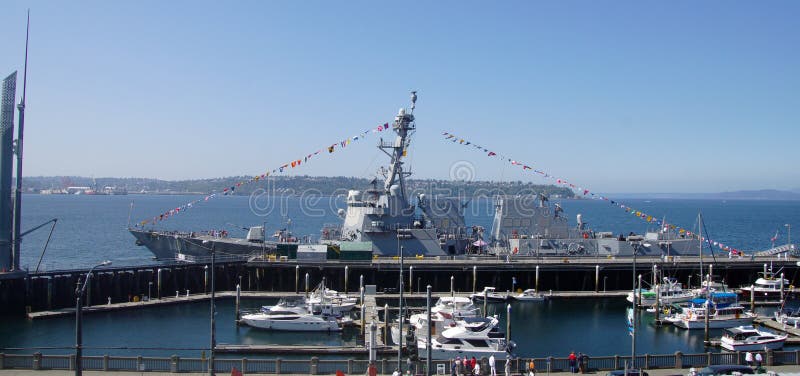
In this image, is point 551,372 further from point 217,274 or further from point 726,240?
point 726,240

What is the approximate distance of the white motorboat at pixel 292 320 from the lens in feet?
125

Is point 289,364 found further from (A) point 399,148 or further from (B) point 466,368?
(A) point 399,148

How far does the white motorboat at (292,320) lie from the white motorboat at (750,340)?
20.2 meters

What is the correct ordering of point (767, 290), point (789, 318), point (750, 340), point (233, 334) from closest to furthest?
point (750, 340) < point (233, 334) < point (789, 318) < point (767, 290)

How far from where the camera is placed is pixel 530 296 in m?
47.7

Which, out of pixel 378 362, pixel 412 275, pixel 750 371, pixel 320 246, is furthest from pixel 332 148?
pixel 750 371

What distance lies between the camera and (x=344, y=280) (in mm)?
49188

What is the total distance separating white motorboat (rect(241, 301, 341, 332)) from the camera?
3800cm

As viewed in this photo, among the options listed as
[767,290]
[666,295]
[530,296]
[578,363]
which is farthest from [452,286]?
[767,290]

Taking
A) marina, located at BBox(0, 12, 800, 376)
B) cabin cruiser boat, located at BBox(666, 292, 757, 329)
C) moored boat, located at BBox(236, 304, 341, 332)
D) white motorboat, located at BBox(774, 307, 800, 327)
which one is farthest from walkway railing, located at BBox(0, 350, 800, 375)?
cabin cruiser boat, located at BBox(666, 292, 757, 329)

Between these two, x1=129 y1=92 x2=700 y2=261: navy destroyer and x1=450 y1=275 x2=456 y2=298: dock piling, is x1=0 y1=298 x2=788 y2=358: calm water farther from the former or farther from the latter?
x1=129 y1=92 x2=700 y2=261: navy destroyer

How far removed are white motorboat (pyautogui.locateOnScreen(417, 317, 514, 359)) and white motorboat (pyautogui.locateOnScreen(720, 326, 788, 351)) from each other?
11590mm

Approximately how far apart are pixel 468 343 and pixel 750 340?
1461cm

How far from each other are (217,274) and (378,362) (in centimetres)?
2715
